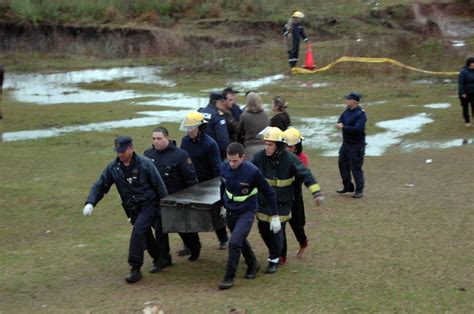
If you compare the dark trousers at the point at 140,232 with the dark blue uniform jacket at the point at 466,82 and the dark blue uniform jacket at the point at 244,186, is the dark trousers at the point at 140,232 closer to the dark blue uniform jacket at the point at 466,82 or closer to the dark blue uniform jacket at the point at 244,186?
the dark blue uniform jacket at the point at 244,186

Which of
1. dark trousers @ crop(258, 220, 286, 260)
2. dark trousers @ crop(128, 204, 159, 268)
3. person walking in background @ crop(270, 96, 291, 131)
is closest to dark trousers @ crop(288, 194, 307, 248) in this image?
dark trousers @ crop(258, 220, 286, 260)

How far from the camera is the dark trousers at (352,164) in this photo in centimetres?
1295

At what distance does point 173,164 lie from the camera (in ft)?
31.5

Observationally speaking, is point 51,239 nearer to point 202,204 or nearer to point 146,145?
point 202,204

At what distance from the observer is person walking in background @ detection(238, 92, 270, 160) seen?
1187 cm

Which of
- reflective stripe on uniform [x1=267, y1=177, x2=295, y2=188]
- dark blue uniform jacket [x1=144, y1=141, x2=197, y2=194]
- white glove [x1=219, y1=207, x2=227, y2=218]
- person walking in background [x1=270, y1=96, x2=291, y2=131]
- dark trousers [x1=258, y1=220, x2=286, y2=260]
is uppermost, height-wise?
person walking in background [x1=270, y1=96, x2=291, y2=131]

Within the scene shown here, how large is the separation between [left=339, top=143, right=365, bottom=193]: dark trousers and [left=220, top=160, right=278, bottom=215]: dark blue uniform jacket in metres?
4.33

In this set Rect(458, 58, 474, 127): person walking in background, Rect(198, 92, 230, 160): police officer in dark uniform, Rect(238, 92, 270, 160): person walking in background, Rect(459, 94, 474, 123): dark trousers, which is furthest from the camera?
Rect(459, 94, 474, 123): dark trousers

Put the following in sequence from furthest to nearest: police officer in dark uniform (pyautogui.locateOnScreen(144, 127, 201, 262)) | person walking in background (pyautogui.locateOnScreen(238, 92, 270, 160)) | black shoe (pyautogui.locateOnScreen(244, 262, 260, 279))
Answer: person walking in background (pyautogui.locateOnScreen(238, 92, 270, 160)) < police officer in dark uniform (pyautogui.locateOnScreen(144, 127, 201, 262)) < black shoe (pyautogui.locateOnScreen(244, 262, 260, 279))

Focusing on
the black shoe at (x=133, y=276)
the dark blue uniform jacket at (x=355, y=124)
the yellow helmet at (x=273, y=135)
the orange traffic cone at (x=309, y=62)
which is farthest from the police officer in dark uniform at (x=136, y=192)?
the orange traffic cone at (x=309, y=62)

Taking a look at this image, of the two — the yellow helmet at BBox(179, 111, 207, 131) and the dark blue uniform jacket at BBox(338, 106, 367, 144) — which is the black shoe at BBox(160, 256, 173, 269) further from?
the dark blue uniform jacket at BBox(338, 106, 367, 144)

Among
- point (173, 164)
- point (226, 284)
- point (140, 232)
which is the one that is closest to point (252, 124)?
point (173, 164)

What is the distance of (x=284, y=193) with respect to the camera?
921cm

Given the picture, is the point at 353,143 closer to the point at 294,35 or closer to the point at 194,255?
the point at 194,255
